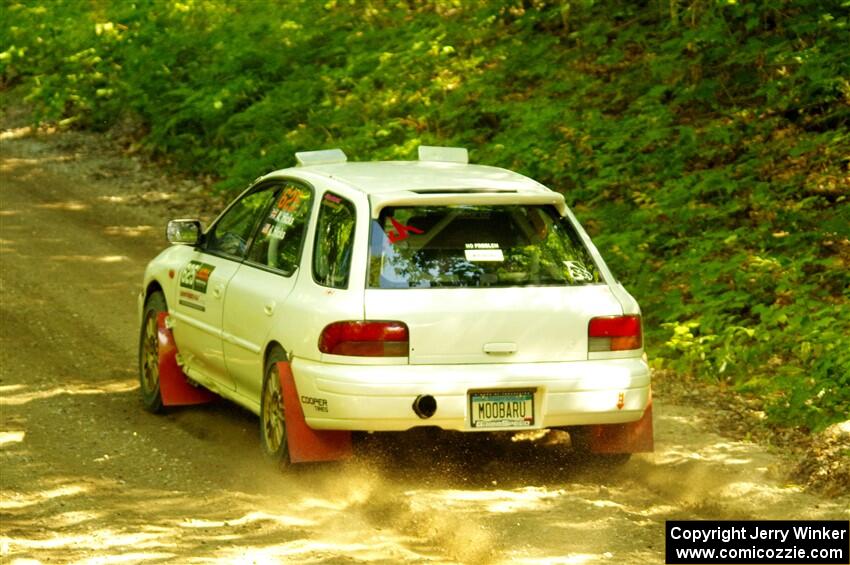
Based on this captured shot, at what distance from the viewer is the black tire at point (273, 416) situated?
7418 millimetres

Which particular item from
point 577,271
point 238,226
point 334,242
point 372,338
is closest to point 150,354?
point 238,226

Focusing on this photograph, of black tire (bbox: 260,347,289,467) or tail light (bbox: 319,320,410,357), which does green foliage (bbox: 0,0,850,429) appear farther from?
black tire (bbox: 260,347,289,467)

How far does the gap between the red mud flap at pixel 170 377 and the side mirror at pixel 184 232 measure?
61cm

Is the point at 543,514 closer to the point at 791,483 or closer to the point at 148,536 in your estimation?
the point at 791,483

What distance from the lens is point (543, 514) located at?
22.2 feet

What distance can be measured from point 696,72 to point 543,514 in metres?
8.86

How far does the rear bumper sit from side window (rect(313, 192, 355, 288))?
46 centimetres

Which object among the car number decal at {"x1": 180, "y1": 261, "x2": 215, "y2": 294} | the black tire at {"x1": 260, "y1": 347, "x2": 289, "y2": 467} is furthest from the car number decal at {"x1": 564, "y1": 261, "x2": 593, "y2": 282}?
the car number decal at {"x1": 180, "y1": 261, "x2": 215, "y2": 294}

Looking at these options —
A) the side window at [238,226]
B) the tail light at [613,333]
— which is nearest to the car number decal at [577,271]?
the tail light at [613,333]

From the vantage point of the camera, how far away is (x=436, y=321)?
689 cm

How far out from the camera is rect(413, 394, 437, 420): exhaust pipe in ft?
22.5

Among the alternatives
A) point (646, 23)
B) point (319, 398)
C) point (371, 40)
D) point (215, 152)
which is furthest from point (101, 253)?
point (319, 398)

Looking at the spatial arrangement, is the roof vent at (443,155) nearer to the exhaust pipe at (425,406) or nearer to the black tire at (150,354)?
the black tire at (150,354)

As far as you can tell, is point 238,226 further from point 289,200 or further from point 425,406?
point 425,406
